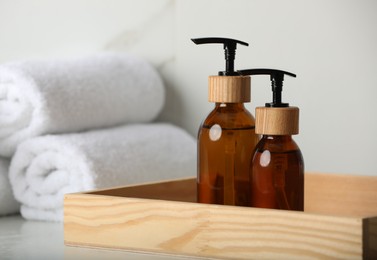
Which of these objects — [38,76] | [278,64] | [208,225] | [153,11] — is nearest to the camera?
[208,225]

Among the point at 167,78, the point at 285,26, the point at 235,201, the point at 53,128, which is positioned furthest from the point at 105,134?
the point at 235,201

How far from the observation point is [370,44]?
1.31 metres

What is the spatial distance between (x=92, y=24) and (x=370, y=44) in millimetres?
549

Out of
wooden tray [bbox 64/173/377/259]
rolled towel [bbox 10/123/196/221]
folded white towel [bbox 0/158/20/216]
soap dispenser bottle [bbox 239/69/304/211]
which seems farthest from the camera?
folded white towel [bbox 0/158/20/216]

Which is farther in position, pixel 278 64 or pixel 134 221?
pixel 278 64

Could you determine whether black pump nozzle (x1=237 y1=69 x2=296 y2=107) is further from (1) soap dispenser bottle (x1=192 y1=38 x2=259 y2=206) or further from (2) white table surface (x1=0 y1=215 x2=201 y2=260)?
(2) white table surface (x1=0 y1=215 x2=201 y2=260)

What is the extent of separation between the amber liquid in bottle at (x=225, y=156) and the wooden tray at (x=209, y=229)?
0.31 feet

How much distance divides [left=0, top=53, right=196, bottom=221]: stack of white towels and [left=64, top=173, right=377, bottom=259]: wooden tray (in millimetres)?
271

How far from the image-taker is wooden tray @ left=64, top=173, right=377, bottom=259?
29.6 inches

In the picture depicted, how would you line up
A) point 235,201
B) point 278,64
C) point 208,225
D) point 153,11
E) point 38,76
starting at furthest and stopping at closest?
point 153,11
point 278,64
point 38,76
point 235,201
point 208,225

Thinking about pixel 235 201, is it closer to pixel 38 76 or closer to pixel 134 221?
pixel 134 221

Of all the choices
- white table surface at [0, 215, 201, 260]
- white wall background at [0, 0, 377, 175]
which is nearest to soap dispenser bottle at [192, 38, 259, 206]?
white table surface at [0, 215, 201, 260]

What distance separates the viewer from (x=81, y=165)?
1.21 meters

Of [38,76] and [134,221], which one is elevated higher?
[38,76]
